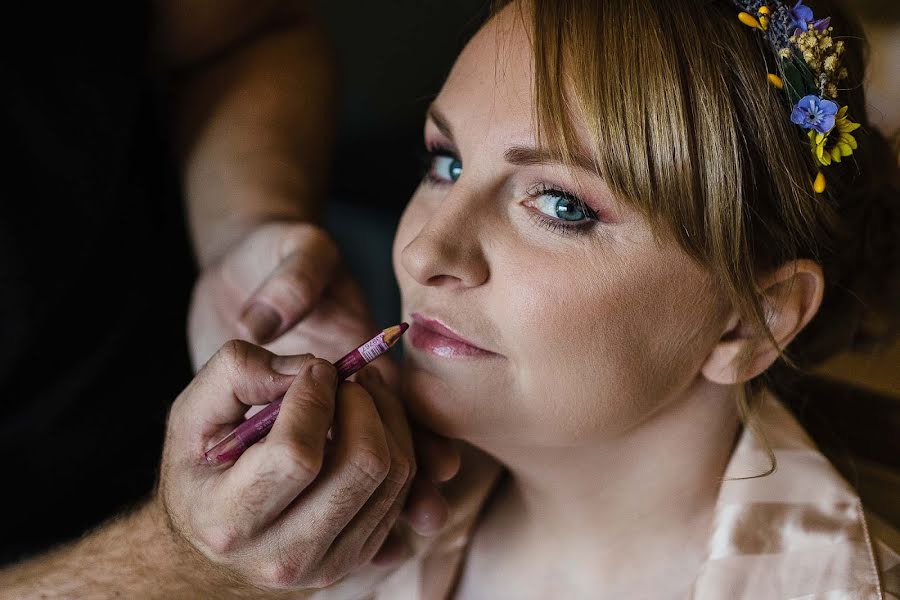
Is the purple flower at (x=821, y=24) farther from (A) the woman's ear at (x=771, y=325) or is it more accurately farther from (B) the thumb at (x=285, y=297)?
(B) the thumb at (x=285, y=297)

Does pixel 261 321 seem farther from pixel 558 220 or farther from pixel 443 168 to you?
pixel 558 220

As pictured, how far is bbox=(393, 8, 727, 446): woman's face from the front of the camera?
1178 mm

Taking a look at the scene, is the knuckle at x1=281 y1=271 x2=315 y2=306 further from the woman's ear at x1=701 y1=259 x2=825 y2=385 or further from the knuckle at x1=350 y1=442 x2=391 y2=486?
the woman's ear at x1=701 y1=259 x2=825 y2=385

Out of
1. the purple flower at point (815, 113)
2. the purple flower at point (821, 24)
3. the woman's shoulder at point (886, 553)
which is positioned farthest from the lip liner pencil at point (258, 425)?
the woman's shoulder at point (886, 553)

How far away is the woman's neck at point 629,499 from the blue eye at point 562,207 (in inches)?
13.5

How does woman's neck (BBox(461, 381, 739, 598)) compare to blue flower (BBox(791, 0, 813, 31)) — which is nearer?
blue flower (BBox(791, 0, 813, 31))

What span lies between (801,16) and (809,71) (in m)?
0.08

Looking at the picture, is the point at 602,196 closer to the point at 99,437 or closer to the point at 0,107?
the point at 0,107

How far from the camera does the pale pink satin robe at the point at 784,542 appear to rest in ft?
4.34

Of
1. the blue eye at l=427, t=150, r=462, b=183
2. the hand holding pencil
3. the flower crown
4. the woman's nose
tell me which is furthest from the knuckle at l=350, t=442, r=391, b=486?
the flower crown

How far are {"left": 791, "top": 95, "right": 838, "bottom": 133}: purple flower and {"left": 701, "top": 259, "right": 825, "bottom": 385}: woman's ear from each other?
0.19 metres

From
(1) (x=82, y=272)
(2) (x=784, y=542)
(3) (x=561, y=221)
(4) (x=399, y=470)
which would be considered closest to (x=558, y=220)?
(3) (x=561, y=221)

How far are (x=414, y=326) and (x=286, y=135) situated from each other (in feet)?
2.59

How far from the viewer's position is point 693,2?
119 centimetres
